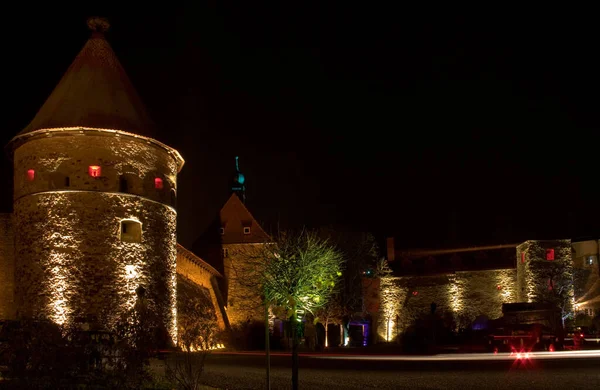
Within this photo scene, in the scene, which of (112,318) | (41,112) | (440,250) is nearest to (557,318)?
(112,318)

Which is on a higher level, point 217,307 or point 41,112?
point 41,112

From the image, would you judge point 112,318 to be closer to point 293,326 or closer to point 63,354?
point 63,354

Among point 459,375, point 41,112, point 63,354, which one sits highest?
point 41,112

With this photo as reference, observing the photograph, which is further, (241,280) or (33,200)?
A: (241,280)

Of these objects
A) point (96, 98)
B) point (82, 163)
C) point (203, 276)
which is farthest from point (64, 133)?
point (203, 276)

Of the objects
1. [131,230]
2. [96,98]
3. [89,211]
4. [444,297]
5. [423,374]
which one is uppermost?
[96,98]

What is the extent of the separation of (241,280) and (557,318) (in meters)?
21.1

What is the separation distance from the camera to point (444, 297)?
54656mm

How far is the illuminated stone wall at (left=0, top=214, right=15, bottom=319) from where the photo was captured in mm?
29078

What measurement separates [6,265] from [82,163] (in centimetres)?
599

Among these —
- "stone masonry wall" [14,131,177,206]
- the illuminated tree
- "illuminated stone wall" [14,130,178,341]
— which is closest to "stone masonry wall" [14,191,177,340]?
"illuminated stone wall" [14,130,178,341]

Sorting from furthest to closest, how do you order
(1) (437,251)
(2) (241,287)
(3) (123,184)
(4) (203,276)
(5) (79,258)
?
(1) (437,251) → (2) (241,287) → (4) (203,276) → (3) (123,184) → (5) (79,258)

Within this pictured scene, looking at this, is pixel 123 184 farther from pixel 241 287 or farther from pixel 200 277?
pixel 241 287

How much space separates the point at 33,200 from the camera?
1078 inches
